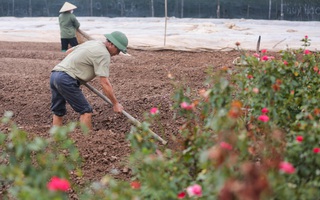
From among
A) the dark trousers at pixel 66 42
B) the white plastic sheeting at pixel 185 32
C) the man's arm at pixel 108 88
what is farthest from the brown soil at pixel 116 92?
the white plastic sheeting at pixel 185 32

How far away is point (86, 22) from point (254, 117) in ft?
54.3

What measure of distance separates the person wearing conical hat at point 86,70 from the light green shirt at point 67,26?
6.17 metres

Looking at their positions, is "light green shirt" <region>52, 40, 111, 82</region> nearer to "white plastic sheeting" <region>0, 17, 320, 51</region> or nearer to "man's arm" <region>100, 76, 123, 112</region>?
"man's arm" <region>100, 76, 123, 112</region>

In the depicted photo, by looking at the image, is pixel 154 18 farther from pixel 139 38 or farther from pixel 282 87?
pixel 282 87

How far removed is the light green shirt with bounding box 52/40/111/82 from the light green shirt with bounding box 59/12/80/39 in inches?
248

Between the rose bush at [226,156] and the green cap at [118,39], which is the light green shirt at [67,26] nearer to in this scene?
the green cap at [118,39]

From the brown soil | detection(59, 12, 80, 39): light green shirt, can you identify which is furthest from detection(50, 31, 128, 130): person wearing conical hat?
detection(59, 12, 80, 39): light green shirt

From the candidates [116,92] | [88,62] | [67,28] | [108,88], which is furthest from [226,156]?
[67,28]

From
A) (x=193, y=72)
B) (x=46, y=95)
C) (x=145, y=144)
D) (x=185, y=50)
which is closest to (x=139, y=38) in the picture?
(x=185, y=50)

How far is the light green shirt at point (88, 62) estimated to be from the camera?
6141 mm

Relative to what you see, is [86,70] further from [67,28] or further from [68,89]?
[67,28]

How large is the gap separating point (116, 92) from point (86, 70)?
194 cm

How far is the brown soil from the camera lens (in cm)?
570

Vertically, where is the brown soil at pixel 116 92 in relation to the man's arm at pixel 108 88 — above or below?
below
